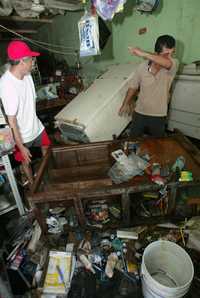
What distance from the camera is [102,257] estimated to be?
1.25m

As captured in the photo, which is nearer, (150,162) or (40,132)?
(150,162)

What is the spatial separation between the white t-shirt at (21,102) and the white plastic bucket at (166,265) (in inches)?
51.2

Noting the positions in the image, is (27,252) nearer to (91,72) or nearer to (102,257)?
(102,257)

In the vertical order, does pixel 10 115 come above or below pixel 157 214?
above

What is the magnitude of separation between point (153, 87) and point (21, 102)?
3.86ft

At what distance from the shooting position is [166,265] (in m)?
1.14

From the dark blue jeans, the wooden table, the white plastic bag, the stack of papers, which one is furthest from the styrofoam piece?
the stack of papers

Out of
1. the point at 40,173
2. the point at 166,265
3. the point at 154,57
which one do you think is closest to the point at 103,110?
the point at 154,57

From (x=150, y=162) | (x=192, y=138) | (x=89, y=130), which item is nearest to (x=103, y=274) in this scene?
(x=150, y=162)

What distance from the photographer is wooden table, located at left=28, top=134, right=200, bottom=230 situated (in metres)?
1.13

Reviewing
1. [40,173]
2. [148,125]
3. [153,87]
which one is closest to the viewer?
[40,173]

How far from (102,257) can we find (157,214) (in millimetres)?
473

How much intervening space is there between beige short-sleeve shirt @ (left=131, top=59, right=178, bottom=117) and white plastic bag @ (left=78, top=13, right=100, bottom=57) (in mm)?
509

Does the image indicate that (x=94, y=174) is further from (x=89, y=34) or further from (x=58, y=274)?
(x=89, y=34)
